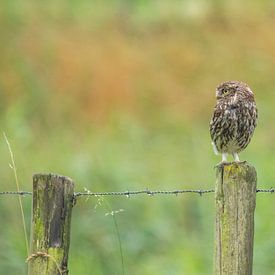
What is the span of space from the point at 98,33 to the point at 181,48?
7.08 ft

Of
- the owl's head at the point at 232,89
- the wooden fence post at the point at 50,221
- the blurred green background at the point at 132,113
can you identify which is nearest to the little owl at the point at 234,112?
the owl's head at the point at 232,89

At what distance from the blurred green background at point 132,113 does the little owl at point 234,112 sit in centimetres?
233

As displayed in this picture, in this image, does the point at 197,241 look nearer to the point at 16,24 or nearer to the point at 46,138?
the point at 46,138

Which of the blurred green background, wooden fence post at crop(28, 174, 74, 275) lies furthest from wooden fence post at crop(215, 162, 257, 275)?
the blurred green background

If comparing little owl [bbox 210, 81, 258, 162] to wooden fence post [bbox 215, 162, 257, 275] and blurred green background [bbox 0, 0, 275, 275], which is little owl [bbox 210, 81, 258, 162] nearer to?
wooden fence post [bbox 215, 162, 257, 275]

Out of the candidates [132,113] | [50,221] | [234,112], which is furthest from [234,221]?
[132,113]

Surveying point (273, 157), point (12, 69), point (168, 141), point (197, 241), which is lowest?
point (197, 241)

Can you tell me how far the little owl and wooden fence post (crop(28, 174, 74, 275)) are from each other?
6.23ft

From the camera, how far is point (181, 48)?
2916cm

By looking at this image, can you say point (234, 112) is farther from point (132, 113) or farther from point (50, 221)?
point (132, 113)

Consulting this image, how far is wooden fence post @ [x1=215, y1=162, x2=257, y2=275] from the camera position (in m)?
5.54

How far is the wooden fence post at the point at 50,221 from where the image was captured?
225 inches

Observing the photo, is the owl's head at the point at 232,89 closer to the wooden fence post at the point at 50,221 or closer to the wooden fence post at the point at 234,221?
the wooden fence post at the point at 234,221

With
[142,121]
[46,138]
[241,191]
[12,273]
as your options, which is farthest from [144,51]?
[241,191]
